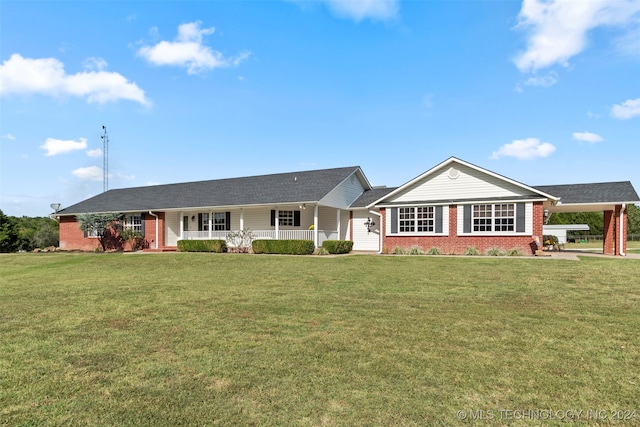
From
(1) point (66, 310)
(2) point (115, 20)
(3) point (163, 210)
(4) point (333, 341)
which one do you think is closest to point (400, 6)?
(2) point (115, 20)

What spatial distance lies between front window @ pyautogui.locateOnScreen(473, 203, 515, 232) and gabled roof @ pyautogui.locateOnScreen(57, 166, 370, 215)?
8.35 metres

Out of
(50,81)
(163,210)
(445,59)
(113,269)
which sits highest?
(445,59)

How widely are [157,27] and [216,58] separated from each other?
2.30 metres

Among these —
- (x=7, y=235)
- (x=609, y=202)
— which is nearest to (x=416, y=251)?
(x=609, y=202)

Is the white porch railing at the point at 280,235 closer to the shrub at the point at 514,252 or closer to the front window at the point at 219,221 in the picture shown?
the front window at the point at 219,221

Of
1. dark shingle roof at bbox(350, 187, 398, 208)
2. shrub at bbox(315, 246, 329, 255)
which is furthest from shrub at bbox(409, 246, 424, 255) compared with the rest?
dark shingle roof at bbox(350, 187, 398, 208)

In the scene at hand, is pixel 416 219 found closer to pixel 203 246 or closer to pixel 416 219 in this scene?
pixel 416 219

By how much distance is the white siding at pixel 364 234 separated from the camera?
24250mm

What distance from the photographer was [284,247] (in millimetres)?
21266

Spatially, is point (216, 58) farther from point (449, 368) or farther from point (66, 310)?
point (449, 368)

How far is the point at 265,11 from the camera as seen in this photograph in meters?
14.1

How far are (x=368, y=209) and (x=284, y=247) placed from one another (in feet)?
20.1

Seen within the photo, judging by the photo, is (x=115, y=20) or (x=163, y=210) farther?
(x=163, y=210)

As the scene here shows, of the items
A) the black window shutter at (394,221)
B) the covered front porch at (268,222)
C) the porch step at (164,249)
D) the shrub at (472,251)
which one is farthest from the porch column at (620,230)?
the porch step at (164,249)
